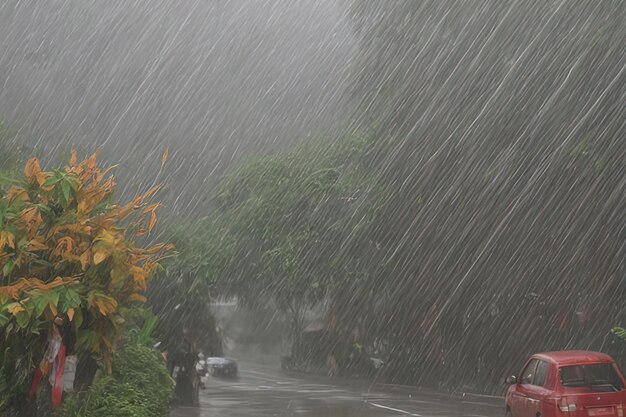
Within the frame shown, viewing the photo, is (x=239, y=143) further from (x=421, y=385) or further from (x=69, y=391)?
(x=69, y=391)

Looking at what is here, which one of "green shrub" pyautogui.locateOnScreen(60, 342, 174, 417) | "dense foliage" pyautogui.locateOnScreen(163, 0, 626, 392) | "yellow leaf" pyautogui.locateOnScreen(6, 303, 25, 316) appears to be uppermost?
"dense foliage" pyautogui.locateOnScreen(163, 0, 626, 392)

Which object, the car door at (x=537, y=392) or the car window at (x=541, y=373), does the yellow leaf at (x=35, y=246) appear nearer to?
the car door at (x=537, y=392)

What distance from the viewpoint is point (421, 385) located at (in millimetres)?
34594

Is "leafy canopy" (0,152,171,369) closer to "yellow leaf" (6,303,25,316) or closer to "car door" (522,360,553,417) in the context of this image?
"yellow leaf" (6,303,25,316)

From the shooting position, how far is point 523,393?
12938 mm

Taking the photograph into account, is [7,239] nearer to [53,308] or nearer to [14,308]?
[14,308]

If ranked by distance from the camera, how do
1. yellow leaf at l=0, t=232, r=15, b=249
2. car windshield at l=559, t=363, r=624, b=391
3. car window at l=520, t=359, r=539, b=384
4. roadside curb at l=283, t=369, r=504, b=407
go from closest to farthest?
1. yellow leaf at l=0, t=232, r=15, b=249
2. car windshield at l=559, t=363, r=624, b=391
3. car window at l=520, t=359, r=539, b=384
4. roadside curb at l=283, t=369, r=504, b=407

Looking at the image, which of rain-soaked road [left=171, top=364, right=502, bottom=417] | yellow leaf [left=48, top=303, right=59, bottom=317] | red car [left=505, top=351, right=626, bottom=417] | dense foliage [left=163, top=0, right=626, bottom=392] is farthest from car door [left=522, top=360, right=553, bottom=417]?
rain-soaked road [left=171, top=364, right=502, bottom=417]

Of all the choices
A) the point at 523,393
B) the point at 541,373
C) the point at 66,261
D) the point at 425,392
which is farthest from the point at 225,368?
the point at 66,261

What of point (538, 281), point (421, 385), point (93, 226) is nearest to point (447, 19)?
point (538, 281)

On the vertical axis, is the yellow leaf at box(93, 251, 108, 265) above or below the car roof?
above

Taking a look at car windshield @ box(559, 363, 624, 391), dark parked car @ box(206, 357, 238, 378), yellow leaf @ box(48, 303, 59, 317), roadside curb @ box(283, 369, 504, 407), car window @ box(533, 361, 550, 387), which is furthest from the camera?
dark parked car @ box(206, 357, 238, 378)

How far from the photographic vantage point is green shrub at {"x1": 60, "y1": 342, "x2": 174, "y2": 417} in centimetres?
1030

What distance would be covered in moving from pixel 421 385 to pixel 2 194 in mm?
25874
